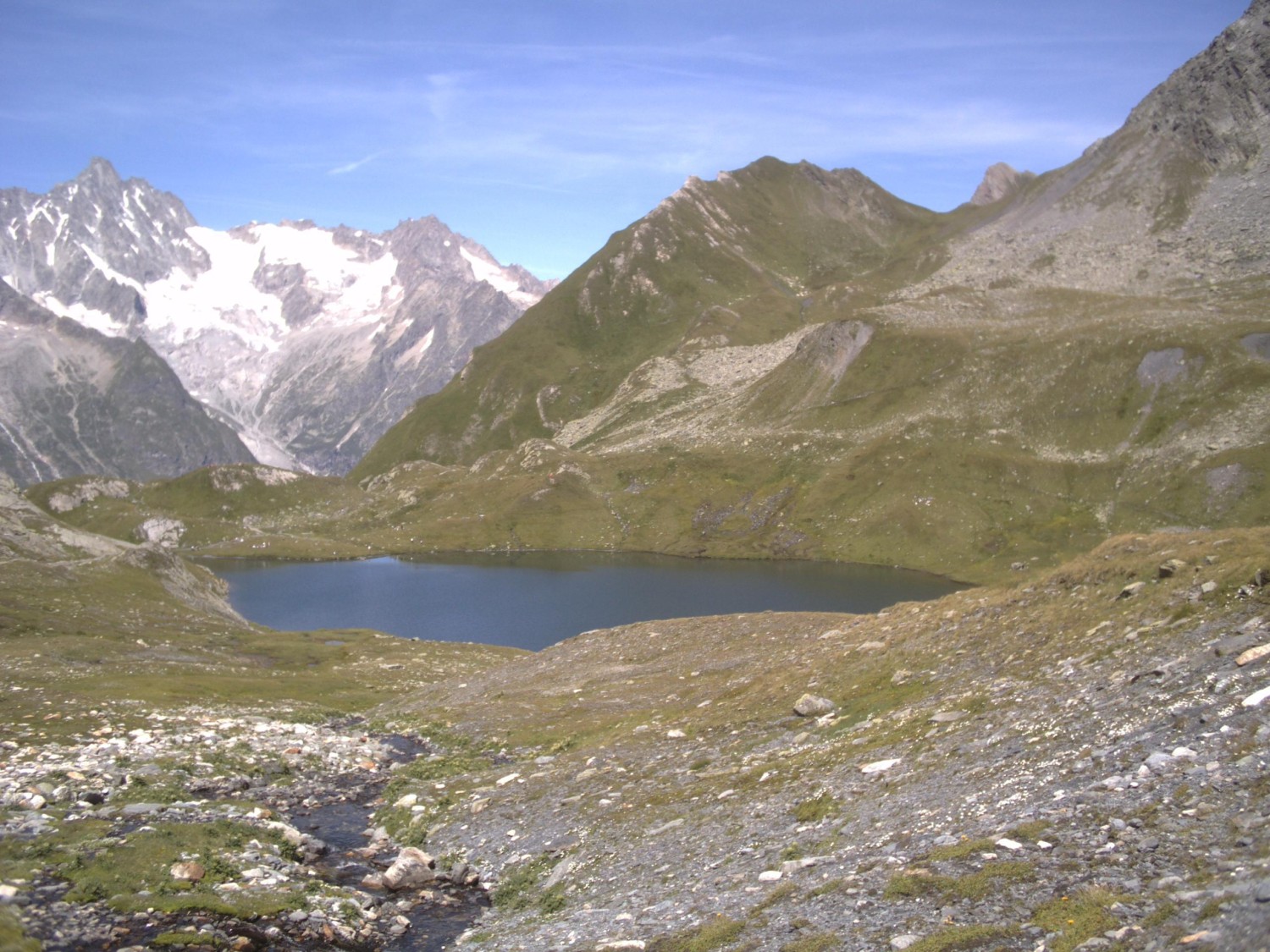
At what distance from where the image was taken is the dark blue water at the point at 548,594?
445ft

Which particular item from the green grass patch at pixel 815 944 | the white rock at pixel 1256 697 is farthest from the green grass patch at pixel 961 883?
the white rock at pixel 1256 697

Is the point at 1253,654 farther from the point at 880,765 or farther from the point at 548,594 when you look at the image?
the point at 548,594

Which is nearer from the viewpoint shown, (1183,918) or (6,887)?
(1183,918)

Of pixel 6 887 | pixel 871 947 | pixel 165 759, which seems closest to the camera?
pixel 871 947

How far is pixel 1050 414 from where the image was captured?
19650 centimetres

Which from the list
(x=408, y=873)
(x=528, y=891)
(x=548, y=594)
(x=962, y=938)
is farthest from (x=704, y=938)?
(x=548, y=594)

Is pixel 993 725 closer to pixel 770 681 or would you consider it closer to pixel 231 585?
pixel 770 681

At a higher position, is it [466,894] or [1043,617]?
[1043,617]

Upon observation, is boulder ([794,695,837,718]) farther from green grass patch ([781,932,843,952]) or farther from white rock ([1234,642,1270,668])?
green grass patch ([781,932,843,952])

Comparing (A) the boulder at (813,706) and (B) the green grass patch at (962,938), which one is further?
(A) the boulder at (813,706)

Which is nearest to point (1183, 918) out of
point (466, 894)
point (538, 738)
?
point (466, 894)

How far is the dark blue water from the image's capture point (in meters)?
136

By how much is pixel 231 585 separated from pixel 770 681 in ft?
558

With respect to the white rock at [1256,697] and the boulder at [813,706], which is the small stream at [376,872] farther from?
the white rock at [1256,697]
